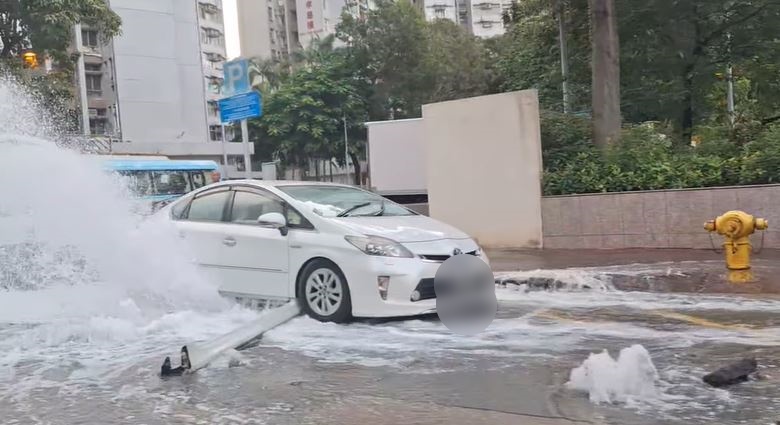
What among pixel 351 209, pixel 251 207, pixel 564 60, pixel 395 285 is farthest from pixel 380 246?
pixel 564 60

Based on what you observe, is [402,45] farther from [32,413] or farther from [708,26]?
[32,413]

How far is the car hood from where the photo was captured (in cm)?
713

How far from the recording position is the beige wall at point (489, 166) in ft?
43.6

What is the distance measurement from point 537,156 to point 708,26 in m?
6.02

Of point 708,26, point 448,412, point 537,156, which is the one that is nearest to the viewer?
point 448,412

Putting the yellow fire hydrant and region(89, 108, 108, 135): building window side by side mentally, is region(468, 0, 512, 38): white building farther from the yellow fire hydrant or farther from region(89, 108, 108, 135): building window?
the yellow fire hydrant

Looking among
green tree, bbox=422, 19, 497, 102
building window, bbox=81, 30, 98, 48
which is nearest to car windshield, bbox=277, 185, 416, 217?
green tree, bbox=422, 19, 497, 102

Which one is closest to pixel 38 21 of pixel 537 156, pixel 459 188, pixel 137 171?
pixel 137 171

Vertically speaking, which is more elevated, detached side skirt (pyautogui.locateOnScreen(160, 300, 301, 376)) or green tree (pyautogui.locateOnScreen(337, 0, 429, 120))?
green tree (pyautogui.locateOnScreen(337, 0, 429, 120))

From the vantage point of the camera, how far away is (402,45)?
130ft

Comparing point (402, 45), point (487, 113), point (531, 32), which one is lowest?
point (487, 113)

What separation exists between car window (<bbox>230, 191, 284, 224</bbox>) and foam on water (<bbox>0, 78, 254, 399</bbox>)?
2.41ft

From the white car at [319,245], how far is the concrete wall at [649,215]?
5326 mm

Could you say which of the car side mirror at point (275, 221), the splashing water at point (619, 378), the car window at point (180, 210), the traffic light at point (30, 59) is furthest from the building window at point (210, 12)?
the splashing water at point (619, 378)
